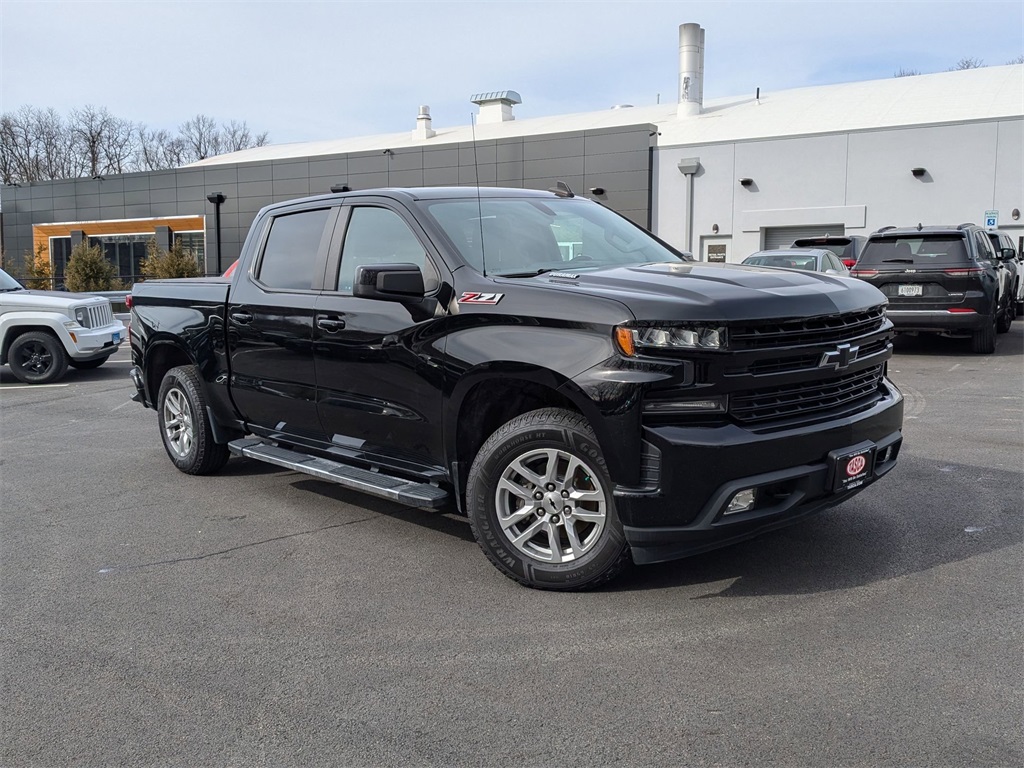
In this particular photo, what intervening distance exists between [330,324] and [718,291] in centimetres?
228

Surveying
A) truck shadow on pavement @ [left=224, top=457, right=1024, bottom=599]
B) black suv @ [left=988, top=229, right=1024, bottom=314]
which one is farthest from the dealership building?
truck shadow on pavement @ [left=224, top=457, right=1024, bottom=599]

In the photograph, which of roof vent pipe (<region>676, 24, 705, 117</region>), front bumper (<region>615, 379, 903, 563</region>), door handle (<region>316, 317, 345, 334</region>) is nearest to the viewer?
front bumper (<region>615, 379, 903, 563</region>)

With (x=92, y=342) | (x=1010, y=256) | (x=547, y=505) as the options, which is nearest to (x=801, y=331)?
(x=547, y=505)

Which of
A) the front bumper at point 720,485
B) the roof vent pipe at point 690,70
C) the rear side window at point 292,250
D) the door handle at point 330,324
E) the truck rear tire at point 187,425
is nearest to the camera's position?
the front bumper at point 720,485

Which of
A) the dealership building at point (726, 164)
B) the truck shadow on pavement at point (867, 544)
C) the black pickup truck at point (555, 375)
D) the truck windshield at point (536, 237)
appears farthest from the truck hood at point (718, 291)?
the dealership building at point (726, 164)

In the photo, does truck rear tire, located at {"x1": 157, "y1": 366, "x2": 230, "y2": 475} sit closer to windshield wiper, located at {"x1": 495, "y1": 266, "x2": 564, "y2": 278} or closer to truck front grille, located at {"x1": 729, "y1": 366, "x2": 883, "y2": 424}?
windshield wiper, located at {"x1": 495, "y1": 266, "x2": 564, "y2": 278}

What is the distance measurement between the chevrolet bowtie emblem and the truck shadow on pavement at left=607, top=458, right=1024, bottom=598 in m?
0.85

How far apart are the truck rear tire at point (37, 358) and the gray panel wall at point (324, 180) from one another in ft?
54.0

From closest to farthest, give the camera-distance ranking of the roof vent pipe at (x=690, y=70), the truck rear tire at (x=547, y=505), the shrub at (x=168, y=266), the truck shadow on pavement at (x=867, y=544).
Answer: the truck rear tire at (x=547, y=505), the truck shadow on pavement at (x=867, y=544), the roof vent pipe at (x=690, y=70), the shrub at (x=168, y=266)

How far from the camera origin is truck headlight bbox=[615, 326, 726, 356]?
3.79m

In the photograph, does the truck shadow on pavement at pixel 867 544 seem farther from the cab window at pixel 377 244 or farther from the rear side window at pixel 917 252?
the rear side window at pixel 917 252

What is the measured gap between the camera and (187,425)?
269 inches

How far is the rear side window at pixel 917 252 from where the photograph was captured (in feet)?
43.5

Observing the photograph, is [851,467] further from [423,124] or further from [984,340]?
[423,124]
